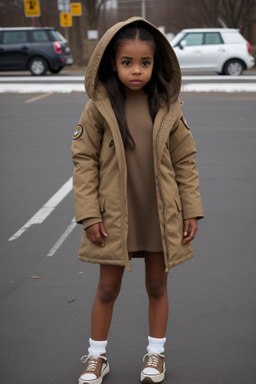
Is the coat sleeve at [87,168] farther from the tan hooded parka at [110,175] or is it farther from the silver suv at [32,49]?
the silver suv at [32,49]

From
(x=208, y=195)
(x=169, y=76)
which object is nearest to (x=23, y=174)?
(x=208, y=195)

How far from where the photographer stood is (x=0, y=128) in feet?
38.0

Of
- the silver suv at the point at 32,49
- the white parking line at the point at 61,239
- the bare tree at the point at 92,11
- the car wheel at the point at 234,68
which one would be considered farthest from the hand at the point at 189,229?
the bare tree at the point at 92,11

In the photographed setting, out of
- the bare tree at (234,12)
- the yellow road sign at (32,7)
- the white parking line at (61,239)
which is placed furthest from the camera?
the bare tree at (234,12)

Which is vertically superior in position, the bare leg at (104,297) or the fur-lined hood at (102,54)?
the fur-lined hood at (102,54)

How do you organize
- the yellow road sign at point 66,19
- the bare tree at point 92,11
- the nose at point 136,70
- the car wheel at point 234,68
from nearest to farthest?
1. the nose at point 136,70
2. the car wheel at point 234,68
3. the yellow road sign at point 66,19
4. the bare tree at point 92,11

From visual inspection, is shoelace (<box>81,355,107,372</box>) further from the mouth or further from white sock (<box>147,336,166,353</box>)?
the mouth

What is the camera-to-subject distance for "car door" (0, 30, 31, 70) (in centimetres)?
2489

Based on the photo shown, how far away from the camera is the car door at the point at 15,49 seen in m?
24.9

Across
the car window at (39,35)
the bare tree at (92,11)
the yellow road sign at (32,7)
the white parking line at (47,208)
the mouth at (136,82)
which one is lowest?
the bare tree at (92,11)

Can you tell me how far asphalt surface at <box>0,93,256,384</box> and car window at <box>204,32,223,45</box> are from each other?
15497mm

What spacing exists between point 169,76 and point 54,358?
1.47 metres

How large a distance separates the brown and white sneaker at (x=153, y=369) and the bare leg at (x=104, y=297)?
23 cm

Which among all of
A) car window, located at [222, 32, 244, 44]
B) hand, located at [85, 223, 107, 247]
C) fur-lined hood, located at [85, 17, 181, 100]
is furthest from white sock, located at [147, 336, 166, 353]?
car window, located at [222, 32, 244, 44]
